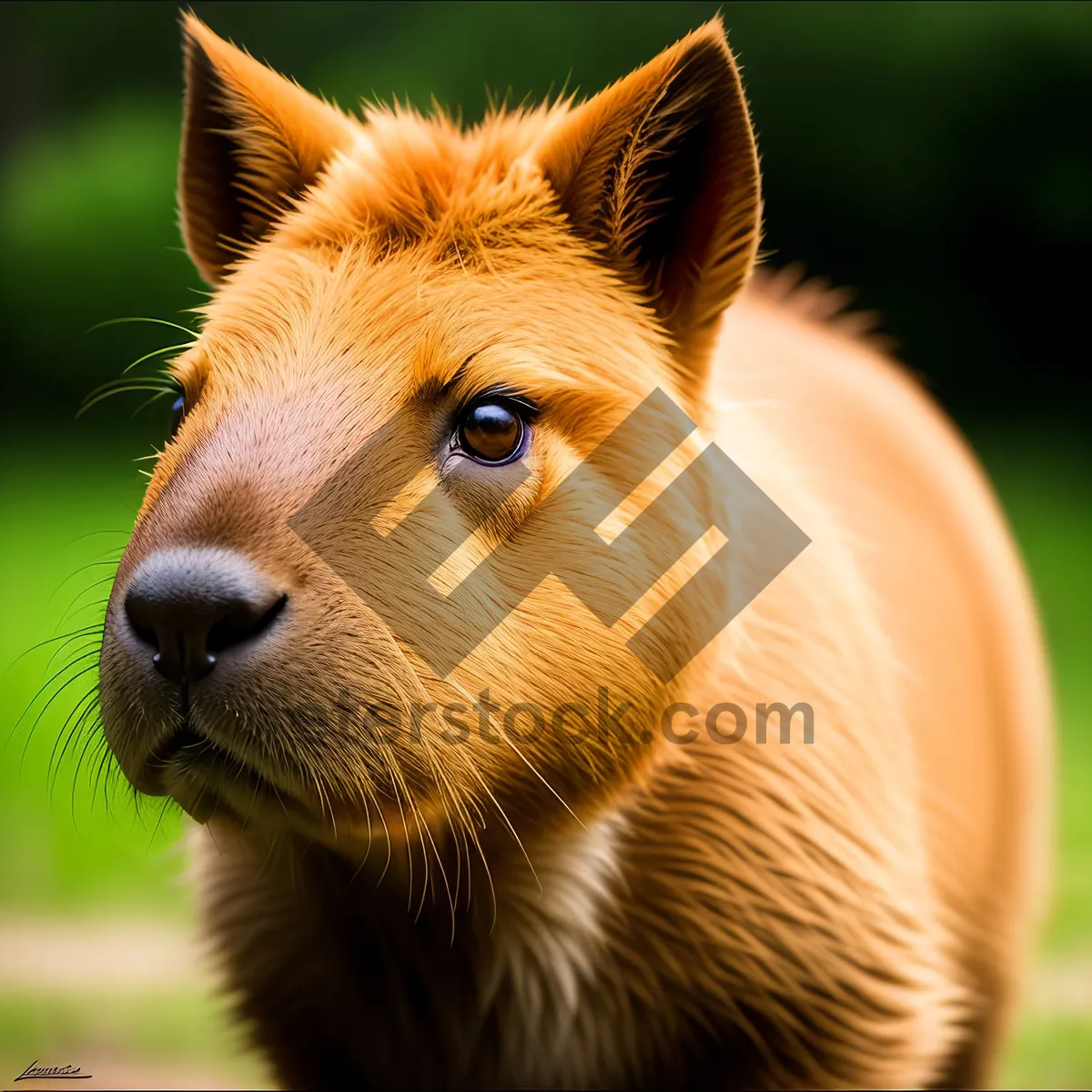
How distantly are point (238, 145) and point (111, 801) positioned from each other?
134 cm

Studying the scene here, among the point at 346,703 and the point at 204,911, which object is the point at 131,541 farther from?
the point at 204,911

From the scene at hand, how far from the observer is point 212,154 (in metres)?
2.33

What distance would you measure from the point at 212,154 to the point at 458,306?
0.68 m

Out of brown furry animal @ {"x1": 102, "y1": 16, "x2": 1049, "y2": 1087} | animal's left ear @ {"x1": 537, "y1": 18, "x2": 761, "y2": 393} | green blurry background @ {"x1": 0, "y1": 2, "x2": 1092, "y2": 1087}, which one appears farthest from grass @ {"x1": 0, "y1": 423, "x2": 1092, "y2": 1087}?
animal's left ear @ {"x1": 537, "y1": 18, "x2": 761, "y2": 393}

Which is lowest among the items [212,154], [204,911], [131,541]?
[204,911]

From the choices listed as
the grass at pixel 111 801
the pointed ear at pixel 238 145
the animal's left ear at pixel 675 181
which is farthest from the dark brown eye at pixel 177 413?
the animal's left ear at pixel 675 181

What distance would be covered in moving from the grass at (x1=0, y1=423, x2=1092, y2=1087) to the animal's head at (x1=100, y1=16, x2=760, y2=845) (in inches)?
14.6

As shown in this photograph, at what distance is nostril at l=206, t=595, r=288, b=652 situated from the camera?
167 cm

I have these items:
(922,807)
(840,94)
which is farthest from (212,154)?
(840,94)

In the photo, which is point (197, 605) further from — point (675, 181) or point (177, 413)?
point (675, 181)
